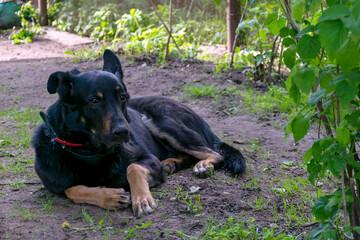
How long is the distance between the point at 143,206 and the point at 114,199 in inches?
10.5

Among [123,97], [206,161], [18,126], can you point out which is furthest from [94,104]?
[18,126]

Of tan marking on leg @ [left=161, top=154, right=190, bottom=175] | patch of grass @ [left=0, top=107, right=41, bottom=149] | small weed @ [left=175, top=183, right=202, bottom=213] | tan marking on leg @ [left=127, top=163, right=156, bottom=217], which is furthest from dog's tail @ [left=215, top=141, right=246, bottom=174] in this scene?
patch of grass @ [left=0, top=107, right=41, bottom=149]

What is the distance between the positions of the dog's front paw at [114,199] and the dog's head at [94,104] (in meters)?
0.41

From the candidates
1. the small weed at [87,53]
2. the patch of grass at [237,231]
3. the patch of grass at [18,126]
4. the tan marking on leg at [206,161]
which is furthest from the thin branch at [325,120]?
the small weed at [87,53]

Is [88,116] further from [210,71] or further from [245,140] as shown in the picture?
Result: [210,71]

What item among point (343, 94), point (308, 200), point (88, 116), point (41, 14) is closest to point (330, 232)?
point (343, 94)

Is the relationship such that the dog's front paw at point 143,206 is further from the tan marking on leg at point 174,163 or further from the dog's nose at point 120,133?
the tan marking on leg at point 174,163

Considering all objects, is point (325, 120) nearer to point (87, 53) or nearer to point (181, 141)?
point (181, 141)

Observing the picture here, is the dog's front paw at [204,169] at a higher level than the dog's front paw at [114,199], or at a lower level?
lower

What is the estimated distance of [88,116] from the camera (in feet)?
12.2

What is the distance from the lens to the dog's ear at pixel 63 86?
12.4ft

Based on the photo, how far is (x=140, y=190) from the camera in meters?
3.73

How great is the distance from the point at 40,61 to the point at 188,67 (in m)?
3.86

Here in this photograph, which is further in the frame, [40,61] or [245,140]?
[40,61]
